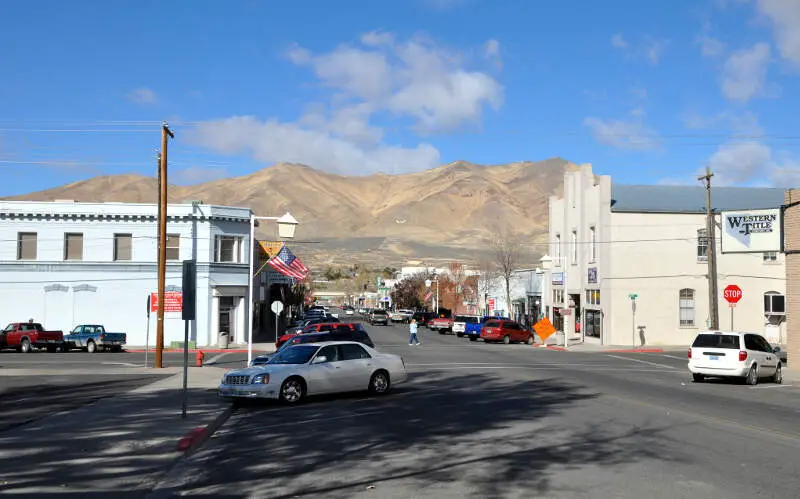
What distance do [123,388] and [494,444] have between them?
13825mm

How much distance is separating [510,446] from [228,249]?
43174 millimetres

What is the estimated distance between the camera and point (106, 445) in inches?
492

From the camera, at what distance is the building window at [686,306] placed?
51969 millimetres

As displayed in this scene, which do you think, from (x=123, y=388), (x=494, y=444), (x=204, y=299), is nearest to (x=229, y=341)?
(x=204, y=299)

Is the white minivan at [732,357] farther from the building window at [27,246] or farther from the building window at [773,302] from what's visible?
the building window at [27,246]

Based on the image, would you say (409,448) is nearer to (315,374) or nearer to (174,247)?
(315,374)

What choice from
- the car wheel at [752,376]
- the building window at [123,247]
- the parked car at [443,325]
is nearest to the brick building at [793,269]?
the car wheel at [752,376]

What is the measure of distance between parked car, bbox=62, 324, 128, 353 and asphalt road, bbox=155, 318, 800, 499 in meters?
27.8

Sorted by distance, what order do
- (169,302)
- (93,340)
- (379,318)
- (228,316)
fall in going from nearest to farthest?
(169,302)
(93,340)
(228,316)
(379,318)

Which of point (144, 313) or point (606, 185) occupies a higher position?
point (606, 185)

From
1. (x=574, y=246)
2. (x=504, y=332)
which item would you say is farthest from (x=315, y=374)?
(x=574, y=246)

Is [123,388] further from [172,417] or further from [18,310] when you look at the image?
[18,310]

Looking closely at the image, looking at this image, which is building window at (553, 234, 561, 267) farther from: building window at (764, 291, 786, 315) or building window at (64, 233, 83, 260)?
building window at (64, 233, 83, 260)

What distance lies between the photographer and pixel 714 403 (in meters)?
19.4
